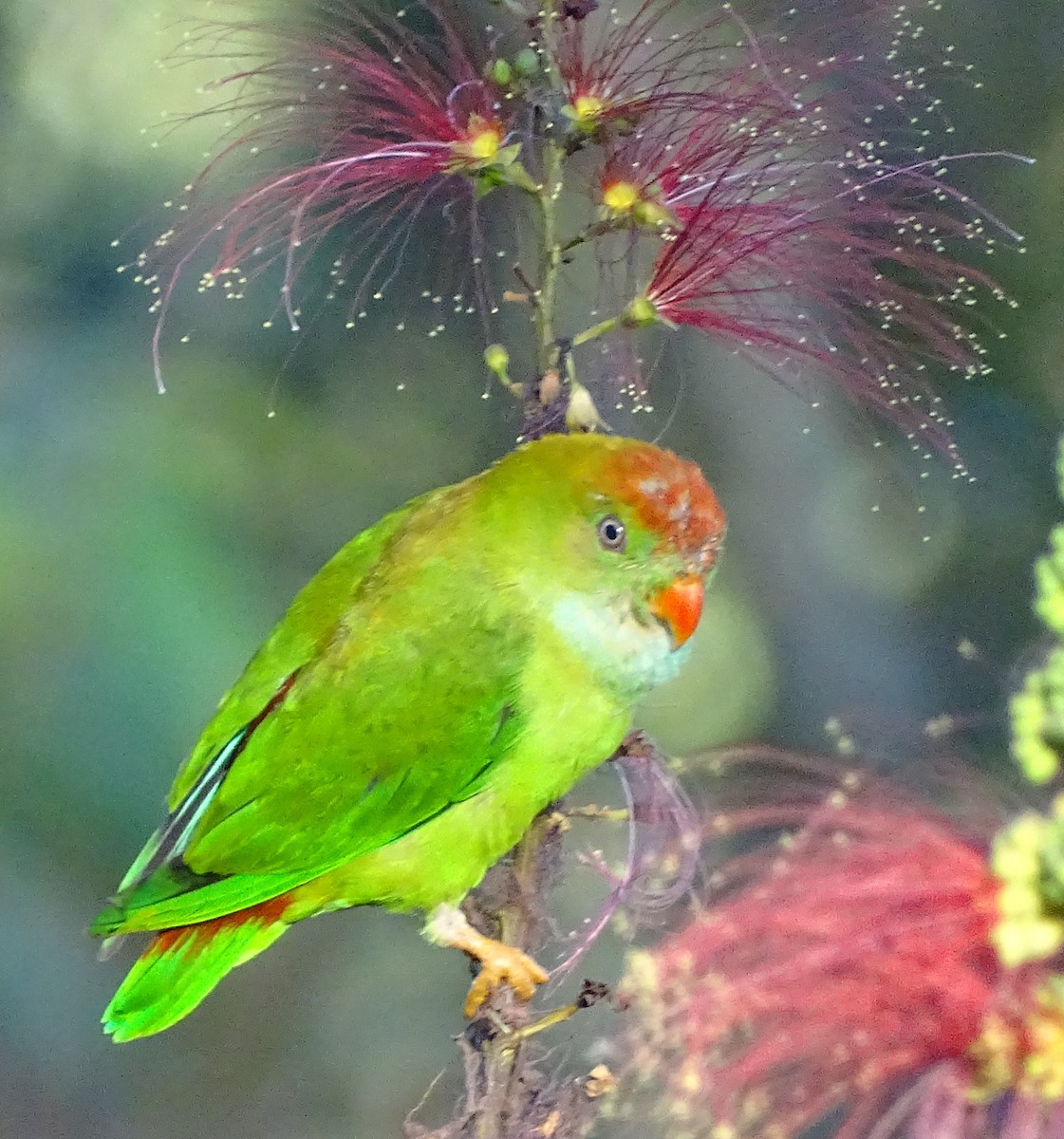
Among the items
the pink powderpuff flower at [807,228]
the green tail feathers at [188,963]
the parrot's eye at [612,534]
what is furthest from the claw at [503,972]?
the pink powderpuff flower at [807,228]

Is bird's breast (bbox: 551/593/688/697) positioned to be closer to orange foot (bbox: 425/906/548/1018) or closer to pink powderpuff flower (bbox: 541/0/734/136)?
orange foot (bbox: 425/906/548/1018)

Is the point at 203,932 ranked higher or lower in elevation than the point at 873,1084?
higher

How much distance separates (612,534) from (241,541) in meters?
0.33

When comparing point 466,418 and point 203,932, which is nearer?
point 203,932

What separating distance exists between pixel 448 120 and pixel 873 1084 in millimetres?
700

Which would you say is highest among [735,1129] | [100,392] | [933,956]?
[100,392]

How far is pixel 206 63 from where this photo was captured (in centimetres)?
74

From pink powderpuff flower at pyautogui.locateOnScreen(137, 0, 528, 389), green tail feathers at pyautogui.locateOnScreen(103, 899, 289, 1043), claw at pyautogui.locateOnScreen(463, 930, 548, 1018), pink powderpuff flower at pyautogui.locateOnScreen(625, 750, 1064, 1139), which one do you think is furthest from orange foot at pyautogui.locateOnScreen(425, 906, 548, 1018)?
pink powderpuff flower at pyautogui.locateOnScreen(137, 0, 528, 389)

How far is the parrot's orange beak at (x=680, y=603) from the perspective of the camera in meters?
0.59

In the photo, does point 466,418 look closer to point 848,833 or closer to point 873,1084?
point 848,833

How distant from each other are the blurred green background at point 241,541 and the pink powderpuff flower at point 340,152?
3 centimetres

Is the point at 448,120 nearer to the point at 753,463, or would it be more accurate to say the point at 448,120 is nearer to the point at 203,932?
the point at 753,463

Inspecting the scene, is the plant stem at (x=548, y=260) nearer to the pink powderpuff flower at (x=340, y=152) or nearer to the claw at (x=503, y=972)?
the pink powderpuff flower at (x=340, y=152)

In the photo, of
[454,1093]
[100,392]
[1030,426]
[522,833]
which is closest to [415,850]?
[522,833]
